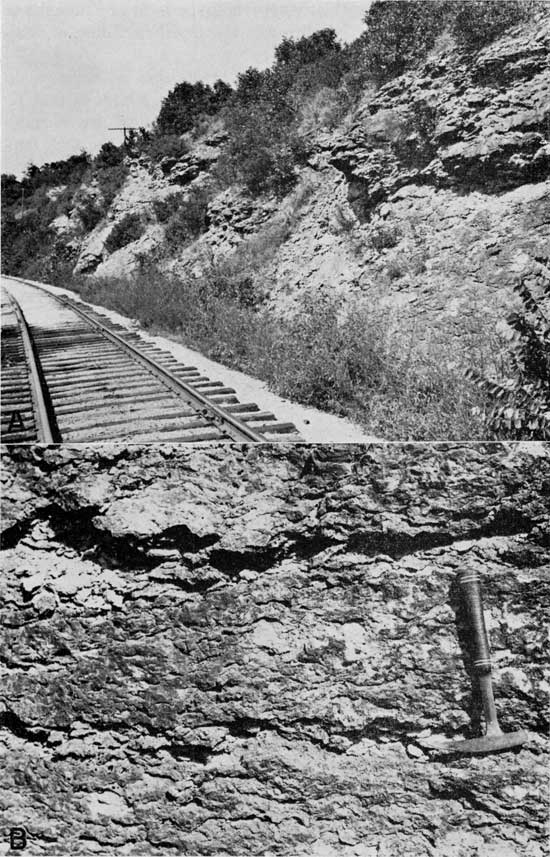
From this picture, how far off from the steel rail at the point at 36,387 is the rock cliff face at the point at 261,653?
99 millimetres

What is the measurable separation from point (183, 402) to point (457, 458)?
152 cm

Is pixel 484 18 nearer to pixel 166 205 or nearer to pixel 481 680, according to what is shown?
pixel 166 205

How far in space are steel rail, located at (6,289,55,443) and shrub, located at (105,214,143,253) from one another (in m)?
1.18

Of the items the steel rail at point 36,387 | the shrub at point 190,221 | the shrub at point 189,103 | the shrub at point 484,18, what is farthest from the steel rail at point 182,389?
the shrub at point 484,18

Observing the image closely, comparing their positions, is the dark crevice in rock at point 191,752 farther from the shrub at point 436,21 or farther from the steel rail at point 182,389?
the shrub at point 436,21

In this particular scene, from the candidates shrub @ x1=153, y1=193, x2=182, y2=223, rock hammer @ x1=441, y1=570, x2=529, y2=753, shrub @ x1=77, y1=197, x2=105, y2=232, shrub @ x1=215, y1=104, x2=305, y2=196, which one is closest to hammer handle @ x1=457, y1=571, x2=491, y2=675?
rock hammer @ x1=441, y1=570, x2=529, y2=753

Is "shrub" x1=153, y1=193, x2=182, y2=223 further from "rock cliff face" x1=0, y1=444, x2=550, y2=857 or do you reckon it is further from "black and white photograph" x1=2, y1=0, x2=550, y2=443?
"rock cliff face" x1=0, y1=444, x2=550, y2=857

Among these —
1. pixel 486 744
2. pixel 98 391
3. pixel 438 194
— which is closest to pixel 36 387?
pixel 98 391

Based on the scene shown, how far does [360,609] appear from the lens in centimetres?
324

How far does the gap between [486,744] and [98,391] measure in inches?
106

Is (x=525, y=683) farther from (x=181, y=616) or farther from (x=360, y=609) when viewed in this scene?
(x=181, y=616)

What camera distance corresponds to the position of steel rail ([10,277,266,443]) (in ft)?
11.1

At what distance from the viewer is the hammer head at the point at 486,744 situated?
3.17m

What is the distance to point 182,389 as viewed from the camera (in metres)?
3.88
